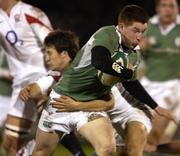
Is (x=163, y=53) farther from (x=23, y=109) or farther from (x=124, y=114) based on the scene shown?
(x=124, y=114)

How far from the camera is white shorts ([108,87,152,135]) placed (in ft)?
22.5

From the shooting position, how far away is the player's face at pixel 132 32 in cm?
630

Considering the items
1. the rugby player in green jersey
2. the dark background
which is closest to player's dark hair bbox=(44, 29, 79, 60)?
the rugby player in green jersey

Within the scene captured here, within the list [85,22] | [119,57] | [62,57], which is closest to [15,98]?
[62,57]

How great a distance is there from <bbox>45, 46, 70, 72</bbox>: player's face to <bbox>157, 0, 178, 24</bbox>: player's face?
9.52ft

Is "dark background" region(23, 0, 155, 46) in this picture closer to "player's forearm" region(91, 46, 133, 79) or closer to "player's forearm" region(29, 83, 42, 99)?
"player's forearm" region(29, 83, 42, 99)

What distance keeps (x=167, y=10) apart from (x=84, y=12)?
15.2 ft

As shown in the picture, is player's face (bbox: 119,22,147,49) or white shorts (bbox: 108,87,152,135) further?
white shorts (bbox: 108,87,152,135)

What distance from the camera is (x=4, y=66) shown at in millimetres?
9477

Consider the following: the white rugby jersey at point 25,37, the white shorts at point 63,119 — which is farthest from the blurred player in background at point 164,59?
the white shorts at point 63,119

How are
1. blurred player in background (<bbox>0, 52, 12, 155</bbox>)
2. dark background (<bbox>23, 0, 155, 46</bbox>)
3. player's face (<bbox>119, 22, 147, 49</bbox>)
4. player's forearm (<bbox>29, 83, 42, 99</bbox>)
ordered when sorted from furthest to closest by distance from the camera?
dark background (<bbox>23, 0, 155, 46</bbox>), blurred player in background (<bbox>0, 52, 12, 155</bbox>), player's forearm (<bbox>29, 83, 42, 99</bbox>), player's face (<bbox>119, 22, 147, 49</bbox>)

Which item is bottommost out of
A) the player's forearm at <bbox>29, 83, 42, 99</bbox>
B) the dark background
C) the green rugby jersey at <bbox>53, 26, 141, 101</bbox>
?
the dark background

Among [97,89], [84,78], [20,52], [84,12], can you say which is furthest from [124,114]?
[84,12]

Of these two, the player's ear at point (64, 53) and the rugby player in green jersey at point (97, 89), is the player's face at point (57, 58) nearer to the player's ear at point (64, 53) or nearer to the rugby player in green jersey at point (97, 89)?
the player's ear at point (64, 53)
